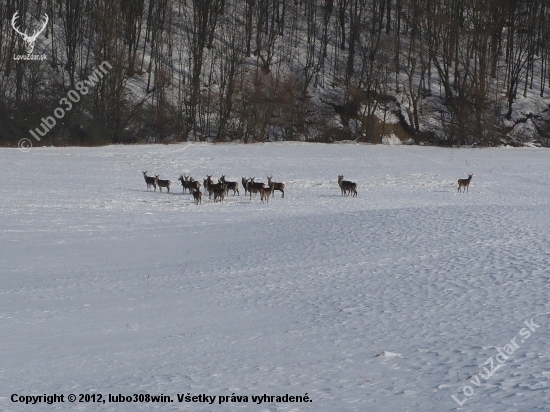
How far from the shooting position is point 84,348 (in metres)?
9.30

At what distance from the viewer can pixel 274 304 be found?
37.1 feet

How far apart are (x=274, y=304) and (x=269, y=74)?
5136 centimetres

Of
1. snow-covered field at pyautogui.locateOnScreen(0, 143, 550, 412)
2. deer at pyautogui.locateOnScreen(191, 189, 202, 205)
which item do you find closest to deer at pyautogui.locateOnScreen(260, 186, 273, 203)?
snow-covered field at pyautogui.locateOnScreen(0, 143, 550, 412)

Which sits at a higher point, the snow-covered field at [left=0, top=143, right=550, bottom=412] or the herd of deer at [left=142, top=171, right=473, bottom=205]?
the herd of deer at [left=142, top=171, right=473, bottom=205]

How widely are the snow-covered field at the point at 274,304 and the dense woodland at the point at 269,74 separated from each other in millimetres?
30932

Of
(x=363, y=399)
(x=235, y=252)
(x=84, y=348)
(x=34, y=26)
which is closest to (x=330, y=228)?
(x=235, y=252)

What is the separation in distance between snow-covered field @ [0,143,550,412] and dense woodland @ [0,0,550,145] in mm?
30932

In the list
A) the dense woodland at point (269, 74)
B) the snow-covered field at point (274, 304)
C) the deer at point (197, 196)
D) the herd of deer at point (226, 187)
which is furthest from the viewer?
the dense woodland at point (269, 74)

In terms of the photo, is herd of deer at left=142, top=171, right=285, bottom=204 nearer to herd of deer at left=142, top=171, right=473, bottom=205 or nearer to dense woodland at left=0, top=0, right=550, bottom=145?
herd of deer at left=142, top=171, right=473, bottom=205

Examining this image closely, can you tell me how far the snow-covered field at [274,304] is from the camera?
297 inches

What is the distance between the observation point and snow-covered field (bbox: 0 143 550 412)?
24.8ft

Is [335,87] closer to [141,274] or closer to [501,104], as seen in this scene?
[501,104]

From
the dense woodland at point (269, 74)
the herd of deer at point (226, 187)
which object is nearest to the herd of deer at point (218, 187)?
the herd of deer at point (226, 187)

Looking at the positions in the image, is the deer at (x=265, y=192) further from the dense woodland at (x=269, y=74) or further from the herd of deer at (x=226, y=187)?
the dense woodland at (x=269, y=74)
